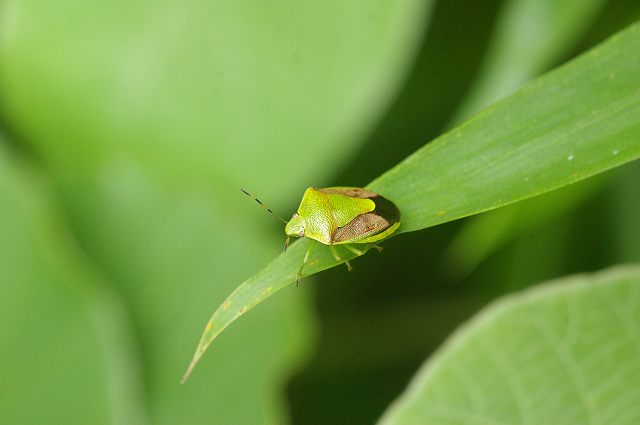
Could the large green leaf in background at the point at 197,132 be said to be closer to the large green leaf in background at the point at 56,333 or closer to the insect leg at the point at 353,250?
the large green leaf in background at the point at 56,333

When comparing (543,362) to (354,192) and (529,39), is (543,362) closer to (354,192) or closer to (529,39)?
(354,192)

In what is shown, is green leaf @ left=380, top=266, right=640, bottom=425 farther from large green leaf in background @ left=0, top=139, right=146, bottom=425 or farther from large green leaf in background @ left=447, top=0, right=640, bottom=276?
large green leaf in background @ left=0, top=139, right=146, bottom=425

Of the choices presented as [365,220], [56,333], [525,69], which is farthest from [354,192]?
[56,333]

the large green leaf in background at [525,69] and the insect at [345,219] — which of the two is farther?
the large green leaf in background at [525,69]

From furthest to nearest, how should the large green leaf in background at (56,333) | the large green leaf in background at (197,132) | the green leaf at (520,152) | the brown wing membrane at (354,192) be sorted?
the large green leaf in background at (197,132), the large green leaf in background at (56,333), the brown wing membrane at (354,192), the green leaf at (520,152)

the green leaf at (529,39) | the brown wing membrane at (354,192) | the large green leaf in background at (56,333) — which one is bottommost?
the brown wing membrane at (354,192)

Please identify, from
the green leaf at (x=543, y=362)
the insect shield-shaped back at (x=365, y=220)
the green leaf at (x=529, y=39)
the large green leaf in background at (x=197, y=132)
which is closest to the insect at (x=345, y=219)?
the insect shield-shaped back at (x=365, y=220)

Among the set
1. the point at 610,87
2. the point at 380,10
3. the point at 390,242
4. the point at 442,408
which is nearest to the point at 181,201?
the point at 390,242

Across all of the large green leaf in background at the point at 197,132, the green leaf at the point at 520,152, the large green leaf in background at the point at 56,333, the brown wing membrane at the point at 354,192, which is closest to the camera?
the green leaf at the point at 520,152
